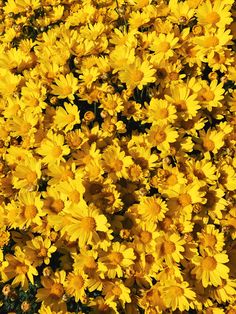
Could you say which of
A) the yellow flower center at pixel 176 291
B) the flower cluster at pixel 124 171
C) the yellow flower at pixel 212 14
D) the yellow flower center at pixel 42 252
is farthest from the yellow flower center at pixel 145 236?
the yellow flower at pixel 212 14

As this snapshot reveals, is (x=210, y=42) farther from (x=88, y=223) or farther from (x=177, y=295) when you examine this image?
(x=177, y=295)

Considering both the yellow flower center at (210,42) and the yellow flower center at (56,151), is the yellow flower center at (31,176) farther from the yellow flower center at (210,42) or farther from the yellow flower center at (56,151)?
the yellow flower center at (210,42)

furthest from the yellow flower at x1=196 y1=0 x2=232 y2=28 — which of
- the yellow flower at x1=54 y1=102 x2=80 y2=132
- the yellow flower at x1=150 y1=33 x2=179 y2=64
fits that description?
the yellow flower at x1=54 y1=102 x2=80 y2=132

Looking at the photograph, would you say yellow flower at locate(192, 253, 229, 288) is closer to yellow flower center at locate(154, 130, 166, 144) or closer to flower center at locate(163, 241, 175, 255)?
flower center at locate(163, 241, 175, 255)

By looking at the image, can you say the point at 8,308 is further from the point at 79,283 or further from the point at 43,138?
the point at 43,138

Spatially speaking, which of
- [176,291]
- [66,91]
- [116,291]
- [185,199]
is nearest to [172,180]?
[185,199]

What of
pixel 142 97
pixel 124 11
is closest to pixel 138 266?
pixel 142 97
